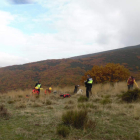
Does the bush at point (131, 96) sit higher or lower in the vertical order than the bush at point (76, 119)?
lower

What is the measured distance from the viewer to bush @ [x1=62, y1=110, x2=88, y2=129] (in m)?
3.43

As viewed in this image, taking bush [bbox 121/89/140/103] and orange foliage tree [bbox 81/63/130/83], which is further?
orange foliage tree [bbox 81/63/130/83]

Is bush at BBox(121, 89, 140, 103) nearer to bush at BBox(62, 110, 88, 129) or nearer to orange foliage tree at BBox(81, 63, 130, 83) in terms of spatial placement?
bush at BBox(62, 110, 88, 129)

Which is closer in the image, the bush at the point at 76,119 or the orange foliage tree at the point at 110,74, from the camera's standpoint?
the bush at the point at 76,119

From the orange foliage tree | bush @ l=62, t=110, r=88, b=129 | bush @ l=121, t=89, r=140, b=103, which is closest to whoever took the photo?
bush @ l=62, t=110, r=88, b=129

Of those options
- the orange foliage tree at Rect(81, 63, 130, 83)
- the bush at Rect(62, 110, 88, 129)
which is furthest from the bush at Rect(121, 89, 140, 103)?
the orange foliage tree at Rect(81, 63, 130, 83)

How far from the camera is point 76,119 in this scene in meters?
3.50

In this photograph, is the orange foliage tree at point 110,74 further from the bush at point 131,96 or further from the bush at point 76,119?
the bush at point 76,119

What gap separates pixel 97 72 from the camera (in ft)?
68.2

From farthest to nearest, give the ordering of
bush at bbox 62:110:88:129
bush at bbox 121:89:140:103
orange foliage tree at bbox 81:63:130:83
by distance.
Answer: orange foliage tree at bbox 81:63:130:83 < bush at bbox 121:89:140:103 < bush at bbox 62:110:88:129

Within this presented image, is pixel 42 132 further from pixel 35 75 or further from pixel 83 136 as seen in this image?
pixel 35 75

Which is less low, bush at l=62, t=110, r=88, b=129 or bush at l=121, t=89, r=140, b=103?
bush at l=62, t=110, r=88, b=129

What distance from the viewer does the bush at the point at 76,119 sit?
11.3 feet

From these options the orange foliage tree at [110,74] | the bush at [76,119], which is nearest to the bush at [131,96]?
the bush at [76,119]
